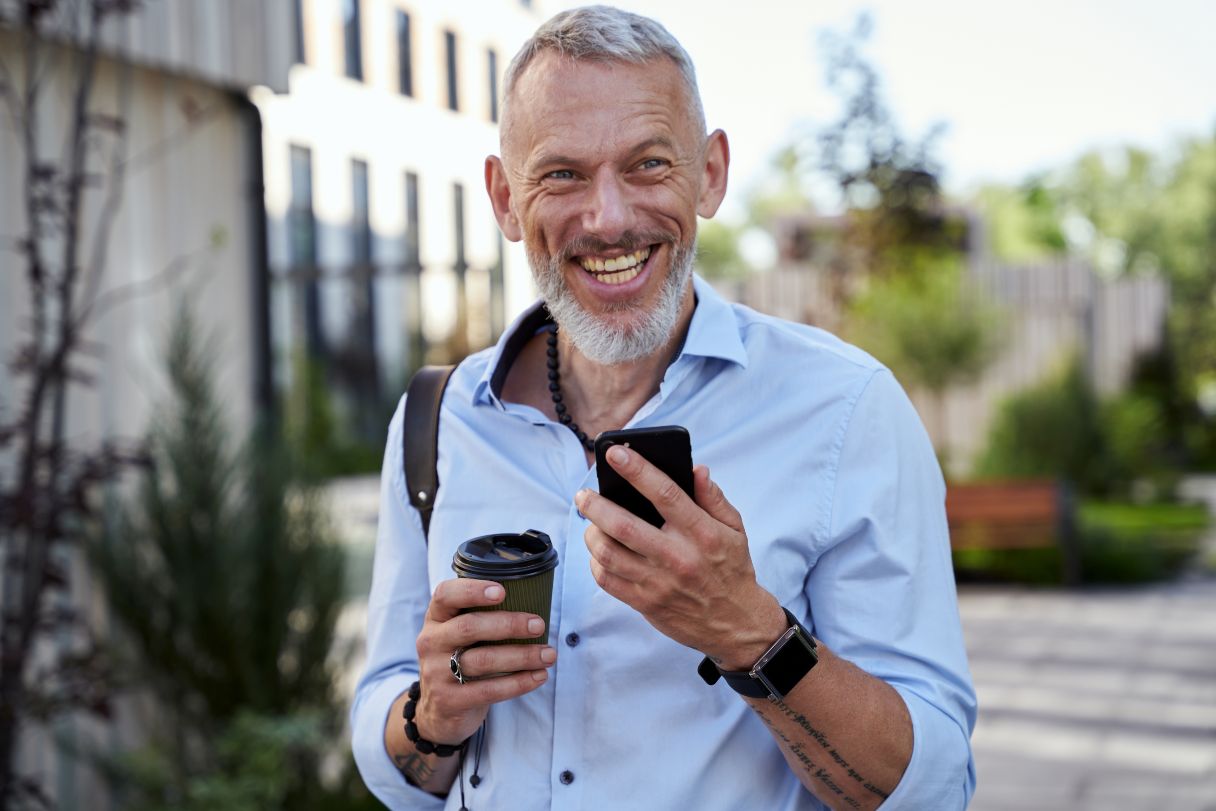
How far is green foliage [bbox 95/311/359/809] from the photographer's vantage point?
409 cm

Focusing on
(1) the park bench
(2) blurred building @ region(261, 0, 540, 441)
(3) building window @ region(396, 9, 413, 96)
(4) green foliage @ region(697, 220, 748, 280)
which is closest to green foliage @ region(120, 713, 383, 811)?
(1) the park bench

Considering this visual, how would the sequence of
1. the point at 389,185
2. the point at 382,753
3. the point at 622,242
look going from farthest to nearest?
the point at 389,185
the point at 382,753
the point at 622,242

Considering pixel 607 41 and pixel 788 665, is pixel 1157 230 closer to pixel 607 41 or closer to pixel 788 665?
pixel 607 41

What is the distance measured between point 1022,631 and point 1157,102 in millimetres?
41997

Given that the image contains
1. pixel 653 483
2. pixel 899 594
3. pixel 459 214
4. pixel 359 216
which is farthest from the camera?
pixel 459 214

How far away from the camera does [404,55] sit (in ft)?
61.6

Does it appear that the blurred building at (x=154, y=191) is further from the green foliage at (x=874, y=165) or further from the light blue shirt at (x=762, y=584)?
the green foliage at (x=874, y=165)

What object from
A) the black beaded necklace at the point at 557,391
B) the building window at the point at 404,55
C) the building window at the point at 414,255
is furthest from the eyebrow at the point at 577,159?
the building window at the point at 404,55

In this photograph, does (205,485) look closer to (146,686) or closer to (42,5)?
(146,686)

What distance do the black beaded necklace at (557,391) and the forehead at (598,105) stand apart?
385 millimetres

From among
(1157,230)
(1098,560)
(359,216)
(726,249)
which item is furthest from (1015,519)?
(726,249)

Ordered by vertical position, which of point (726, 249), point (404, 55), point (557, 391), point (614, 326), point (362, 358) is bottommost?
point (362, 358)

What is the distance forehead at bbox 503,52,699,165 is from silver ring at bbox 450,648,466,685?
68 cm

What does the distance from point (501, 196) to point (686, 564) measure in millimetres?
774
